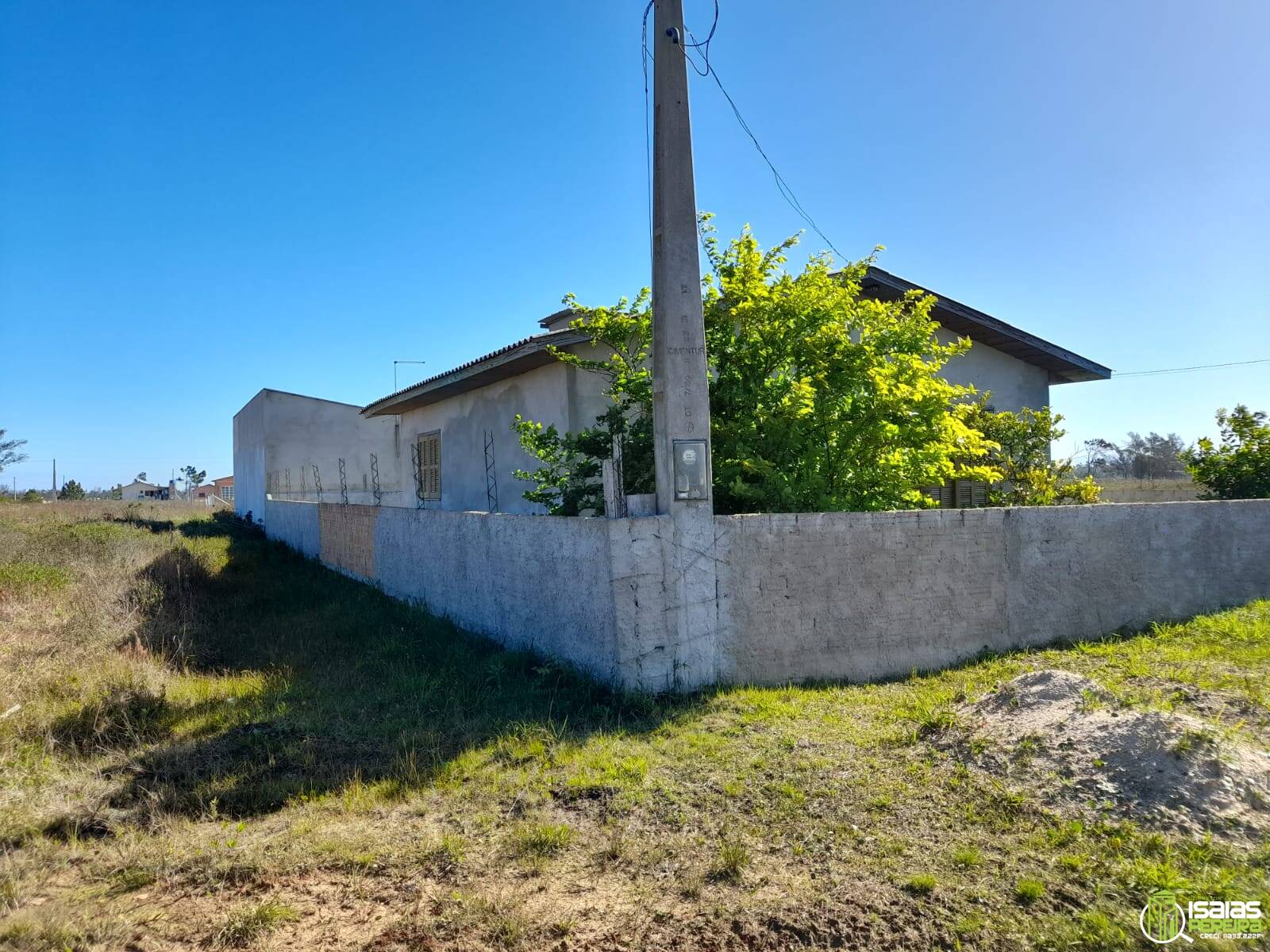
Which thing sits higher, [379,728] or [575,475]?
[575,475]

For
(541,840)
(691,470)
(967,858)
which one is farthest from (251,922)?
(691,470)

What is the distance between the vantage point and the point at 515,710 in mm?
5660

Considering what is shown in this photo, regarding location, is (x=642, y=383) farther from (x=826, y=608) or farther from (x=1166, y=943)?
(x=1166, y=943)

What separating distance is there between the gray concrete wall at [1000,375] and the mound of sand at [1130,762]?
8721 mm

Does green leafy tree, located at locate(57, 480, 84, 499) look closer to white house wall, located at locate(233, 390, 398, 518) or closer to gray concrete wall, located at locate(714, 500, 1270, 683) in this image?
white house wall, located at locate(233, 390, 398, 518)

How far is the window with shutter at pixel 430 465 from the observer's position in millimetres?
15484

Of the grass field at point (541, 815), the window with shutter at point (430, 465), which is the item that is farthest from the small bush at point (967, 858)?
the window with shutter at point (430, 465)

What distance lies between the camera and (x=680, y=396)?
618 cm

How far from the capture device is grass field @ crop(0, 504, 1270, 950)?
10.1ft

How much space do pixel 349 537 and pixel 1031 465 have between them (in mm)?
11066

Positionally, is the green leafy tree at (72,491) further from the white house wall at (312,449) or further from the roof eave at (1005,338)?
the roof eave at (1005,338)

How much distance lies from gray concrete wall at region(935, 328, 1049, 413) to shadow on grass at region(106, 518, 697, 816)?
922cm

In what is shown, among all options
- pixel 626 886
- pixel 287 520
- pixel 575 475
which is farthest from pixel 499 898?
pixel 287 520

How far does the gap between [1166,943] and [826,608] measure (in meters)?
3.85
